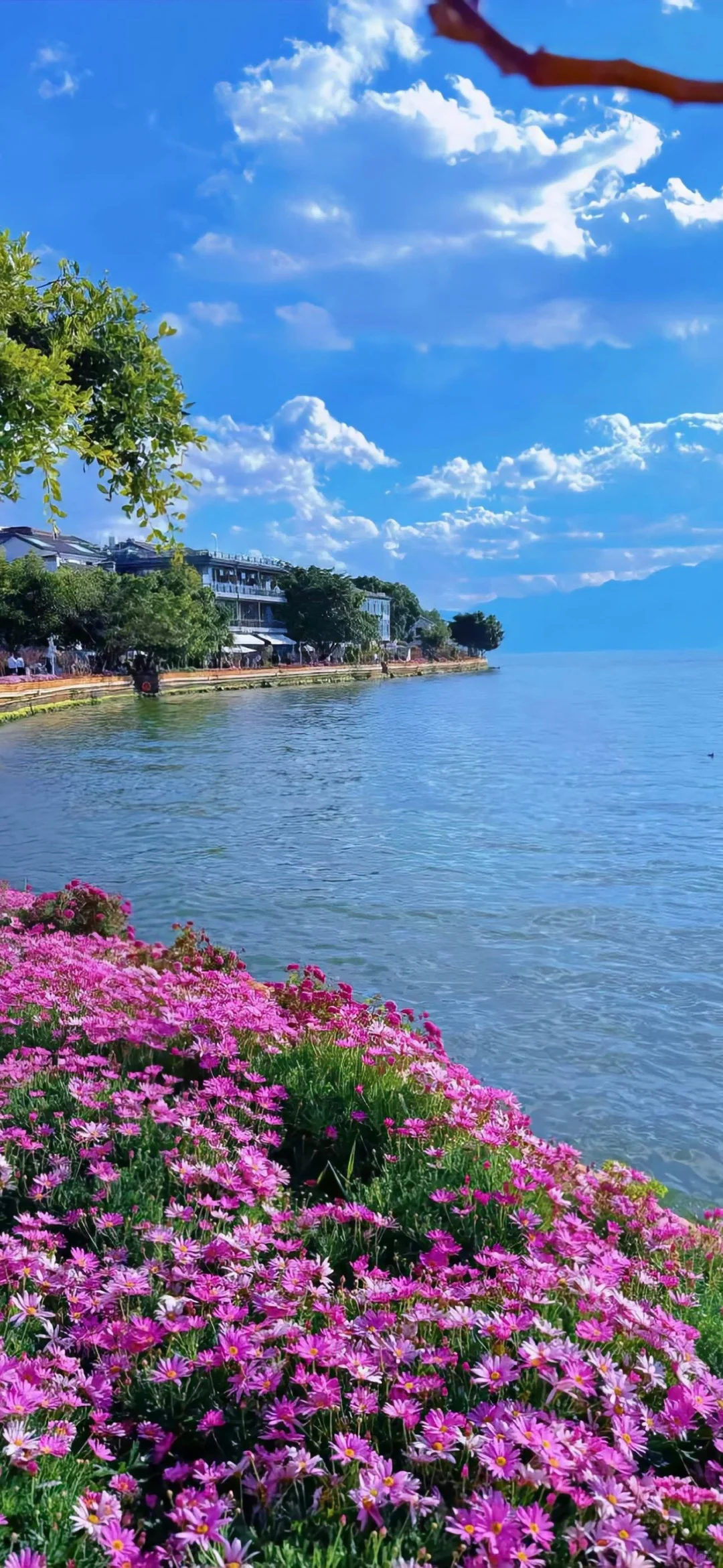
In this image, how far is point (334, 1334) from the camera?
11.0ft

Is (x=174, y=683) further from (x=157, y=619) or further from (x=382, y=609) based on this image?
(x=382, y=609)

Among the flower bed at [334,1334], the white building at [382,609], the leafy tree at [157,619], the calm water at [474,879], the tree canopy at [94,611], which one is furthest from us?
the white building at [382,609]

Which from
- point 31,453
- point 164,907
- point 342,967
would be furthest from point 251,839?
point 31,453

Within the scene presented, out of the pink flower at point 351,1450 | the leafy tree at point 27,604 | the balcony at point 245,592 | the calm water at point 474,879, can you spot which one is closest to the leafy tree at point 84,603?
the leafy tree at point 27,604

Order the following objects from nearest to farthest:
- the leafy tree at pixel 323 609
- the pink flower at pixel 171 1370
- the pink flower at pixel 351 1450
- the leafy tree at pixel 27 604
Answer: the pink flower at pixel 351 1450 → the pink flower at pixel 171 1370 → the leafy tree at pixel 27 604 → the leafy tree at pixel 323 609

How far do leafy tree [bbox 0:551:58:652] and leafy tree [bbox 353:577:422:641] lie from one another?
91.4 metres

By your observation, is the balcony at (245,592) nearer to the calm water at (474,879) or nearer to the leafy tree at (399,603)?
the leafy tree at (399,603)

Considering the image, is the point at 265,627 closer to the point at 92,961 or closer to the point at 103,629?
the point at 103,629

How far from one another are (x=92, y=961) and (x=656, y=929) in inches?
355

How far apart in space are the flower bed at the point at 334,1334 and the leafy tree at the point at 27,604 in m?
71.0

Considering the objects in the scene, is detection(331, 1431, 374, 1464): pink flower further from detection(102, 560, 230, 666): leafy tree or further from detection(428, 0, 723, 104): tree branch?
detection(102, 560, 230, 666): leafy tree

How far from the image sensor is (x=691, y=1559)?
2.63 m

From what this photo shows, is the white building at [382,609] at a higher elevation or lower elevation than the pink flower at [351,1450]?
higher

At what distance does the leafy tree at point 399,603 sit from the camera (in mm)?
163250
